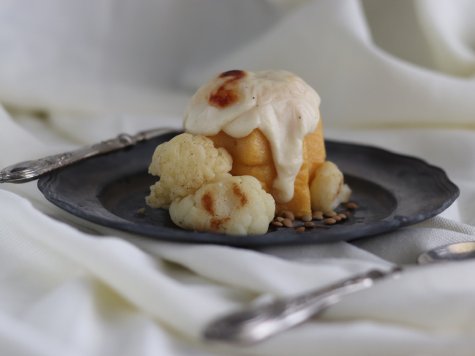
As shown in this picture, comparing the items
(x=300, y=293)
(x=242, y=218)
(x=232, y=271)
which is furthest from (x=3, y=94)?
(x=300, y=293)

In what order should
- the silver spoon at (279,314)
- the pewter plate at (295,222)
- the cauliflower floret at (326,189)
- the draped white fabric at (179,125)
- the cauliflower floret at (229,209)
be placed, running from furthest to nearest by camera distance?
the cauliflower floret at (326,189), the cauliflower floret at (229,209), the pewter plate at (295,222), the draped white fabric at (179,125), the silver spoon at (279,314)

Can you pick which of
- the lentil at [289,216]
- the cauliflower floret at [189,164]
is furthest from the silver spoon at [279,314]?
the cauliflower floret at [189,164]

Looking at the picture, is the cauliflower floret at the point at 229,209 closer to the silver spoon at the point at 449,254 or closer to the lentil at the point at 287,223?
the lentil at the point at 287,223

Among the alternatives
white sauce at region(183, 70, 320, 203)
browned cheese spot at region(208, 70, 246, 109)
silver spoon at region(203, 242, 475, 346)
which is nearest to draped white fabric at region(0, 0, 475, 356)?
silver spoon at region(203, 242, 475, 346)

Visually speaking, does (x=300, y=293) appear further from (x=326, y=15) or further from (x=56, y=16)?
(x=56, y=16)

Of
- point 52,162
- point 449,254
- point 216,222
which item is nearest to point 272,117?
point 216,222

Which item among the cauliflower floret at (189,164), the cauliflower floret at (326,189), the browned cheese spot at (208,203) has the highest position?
the cauliflower floret at (326,189)

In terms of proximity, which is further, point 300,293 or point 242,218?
point 242,218
